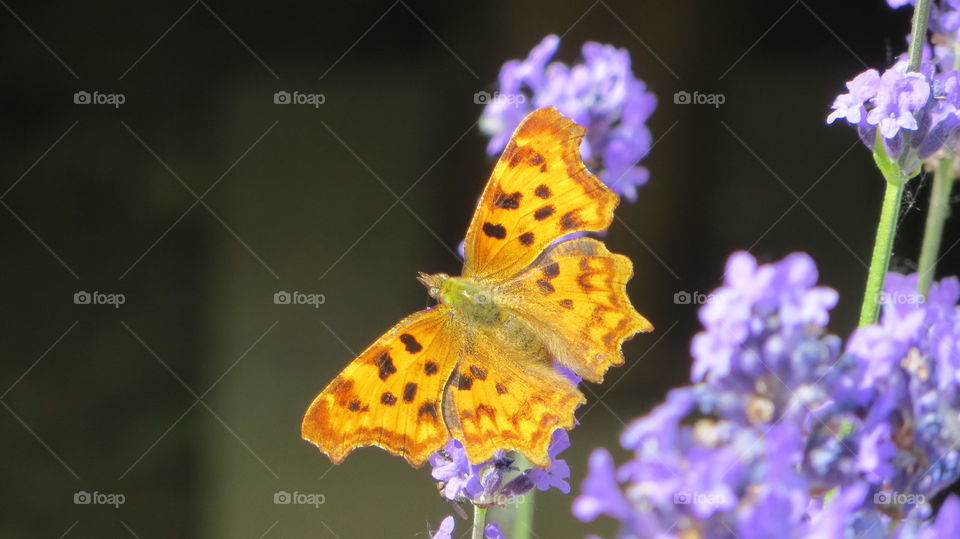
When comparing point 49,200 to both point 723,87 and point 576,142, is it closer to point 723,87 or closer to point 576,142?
point 723,87

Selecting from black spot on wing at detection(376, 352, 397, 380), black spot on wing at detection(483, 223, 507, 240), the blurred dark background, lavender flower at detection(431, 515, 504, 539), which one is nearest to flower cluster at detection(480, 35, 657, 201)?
black spot on wing at detection(483, 223, 507, 240)

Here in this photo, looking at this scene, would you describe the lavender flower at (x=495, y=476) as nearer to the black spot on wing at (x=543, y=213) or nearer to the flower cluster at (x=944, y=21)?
the black spot on wing at (x=543, y=213)

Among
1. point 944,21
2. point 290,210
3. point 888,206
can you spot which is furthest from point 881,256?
point 290,210

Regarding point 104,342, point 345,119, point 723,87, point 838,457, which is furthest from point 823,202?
point 838,457

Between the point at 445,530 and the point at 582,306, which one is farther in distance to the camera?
the point at 582,306

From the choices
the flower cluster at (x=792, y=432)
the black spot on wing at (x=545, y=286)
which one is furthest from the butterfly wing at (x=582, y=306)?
the flower cluster at (x=792, y=432)

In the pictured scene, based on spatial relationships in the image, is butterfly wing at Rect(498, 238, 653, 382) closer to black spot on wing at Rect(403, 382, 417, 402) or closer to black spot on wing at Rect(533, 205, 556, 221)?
black spot on wing at Rect(533, 205, 556, 221)

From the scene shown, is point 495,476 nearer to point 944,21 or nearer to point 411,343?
point 411,343
